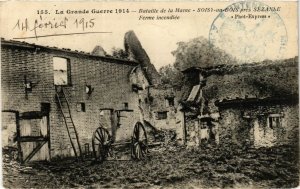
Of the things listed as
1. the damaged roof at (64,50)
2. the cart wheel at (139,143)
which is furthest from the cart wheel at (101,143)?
the damaged roof at (64,50)

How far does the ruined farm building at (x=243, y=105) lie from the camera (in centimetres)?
766

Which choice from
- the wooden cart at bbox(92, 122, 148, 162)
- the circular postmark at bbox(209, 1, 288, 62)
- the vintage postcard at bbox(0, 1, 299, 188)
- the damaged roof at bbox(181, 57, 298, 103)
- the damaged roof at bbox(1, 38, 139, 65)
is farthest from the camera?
the damaged roof at bbox(181, 57, 298, 103)

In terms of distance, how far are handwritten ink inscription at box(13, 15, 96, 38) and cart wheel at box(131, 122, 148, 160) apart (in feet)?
5.71

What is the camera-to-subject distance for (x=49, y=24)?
23.5 ft

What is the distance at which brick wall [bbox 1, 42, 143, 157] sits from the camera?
23.1 ft

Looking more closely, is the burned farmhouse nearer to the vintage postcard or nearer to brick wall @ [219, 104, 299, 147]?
the vintage postcard

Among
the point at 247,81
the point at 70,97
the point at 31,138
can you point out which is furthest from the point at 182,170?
the point at 31,138

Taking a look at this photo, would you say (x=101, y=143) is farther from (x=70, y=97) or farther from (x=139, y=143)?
(x=70, y=97)

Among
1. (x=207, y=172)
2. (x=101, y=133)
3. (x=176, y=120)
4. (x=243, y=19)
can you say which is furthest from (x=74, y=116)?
(x=243, y=19)

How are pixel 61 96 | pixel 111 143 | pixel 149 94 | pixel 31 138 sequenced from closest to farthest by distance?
pixel 31 138
pixel 61 96
pixel 111 143
pixel 149 94

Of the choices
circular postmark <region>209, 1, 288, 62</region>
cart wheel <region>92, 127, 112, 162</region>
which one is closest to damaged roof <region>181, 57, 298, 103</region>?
circular postmark <region>209, 1, 288, 62</region>

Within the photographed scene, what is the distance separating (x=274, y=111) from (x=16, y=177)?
4128 mm

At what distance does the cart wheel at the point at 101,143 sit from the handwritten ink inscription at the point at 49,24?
159 cm

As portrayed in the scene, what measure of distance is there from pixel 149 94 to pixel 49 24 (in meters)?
1.90
